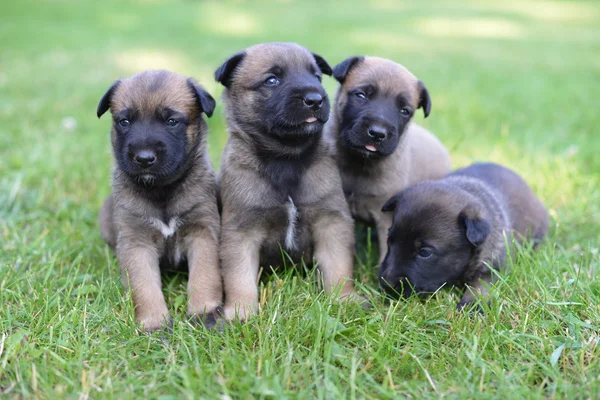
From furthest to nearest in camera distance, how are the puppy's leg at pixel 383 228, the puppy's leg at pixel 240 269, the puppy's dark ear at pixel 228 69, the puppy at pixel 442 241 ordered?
the puppy's leg at pixel 383 228
the puppy's dark ear at pixel 228 69
the puppy at pixel 442 241
the puppy's leg at pixel 240 269

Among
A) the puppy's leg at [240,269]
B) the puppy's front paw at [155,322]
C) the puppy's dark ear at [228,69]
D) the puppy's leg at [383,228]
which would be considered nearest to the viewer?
the puppy's front paw at [155,322]

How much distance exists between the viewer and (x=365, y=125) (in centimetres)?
406

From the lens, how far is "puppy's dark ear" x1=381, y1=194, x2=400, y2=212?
398cm

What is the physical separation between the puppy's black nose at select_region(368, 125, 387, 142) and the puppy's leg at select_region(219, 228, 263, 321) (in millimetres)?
1025

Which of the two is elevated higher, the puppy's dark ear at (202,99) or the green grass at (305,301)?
the puppy's dark ear at (202,99)

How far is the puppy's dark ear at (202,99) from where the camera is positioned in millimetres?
3777

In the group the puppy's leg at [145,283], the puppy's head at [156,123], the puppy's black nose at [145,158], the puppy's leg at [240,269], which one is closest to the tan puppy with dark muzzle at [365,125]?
the puppy's leg at [240,269]

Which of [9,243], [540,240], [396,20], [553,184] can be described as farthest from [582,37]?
[9,243]

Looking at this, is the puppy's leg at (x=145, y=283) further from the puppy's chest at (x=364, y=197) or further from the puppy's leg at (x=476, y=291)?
the puppy's leg at (x=476, y=291)

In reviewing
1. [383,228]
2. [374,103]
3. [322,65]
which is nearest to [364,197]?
[383,228]

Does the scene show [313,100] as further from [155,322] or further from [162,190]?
[155,322]

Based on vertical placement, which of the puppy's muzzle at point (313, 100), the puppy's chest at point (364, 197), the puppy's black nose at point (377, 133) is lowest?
the puppy's chest at point (364, 197)

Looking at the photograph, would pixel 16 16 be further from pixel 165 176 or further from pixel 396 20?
pixel 165 176

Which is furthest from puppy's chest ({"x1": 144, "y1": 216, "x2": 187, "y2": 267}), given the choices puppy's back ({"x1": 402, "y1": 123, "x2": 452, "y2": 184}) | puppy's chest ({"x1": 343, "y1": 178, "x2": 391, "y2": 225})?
puppy's back ({"x1": 402, "y1": 123, "x2": 452, "y2": 184})
